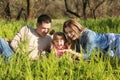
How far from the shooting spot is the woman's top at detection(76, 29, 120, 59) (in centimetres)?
486

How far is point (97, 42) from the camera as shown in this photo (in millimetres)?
5008

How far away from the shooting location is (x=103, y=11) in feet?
75.0

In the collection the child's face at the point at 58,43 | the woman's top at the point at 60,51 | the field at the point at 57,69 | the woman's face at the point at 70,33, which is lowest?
the field at the point at 57,69

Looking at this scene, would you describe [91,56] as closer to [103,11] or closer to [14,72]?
[14,72]

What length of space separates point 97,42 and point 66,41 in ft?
1.30

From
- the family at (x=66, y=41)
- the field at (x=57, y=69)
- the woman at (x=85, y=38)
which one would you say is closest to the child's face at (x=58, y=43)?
the family at (x=66, y=41)

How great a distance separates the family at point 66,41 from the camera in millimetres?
4871

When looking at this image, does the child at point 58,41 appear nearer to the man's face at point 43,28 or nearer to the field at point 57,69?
the man's face at point 43,28

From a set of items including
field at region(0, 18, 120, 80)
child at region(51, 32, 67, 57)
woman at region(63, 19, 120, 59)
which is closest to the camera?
field at region(0, 18, 120, 80)

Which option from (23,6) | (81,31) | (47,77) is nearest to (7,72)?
(47,77)

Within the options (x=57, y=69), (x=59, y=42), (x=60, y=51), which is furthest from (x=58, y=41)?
(x=57, y=69)

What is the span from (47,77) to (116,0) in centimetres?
2051

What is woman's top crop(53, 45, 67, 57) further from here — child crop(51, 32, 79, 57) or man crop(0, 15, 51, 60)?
man crop(0, 15, 51, 60)

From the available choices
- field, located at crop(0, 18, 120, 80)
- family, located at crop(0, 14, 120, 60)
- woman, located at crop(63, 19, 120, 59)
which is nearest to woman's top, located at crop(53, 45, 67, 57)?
family, located at crop(0, 14, 120, 60)
